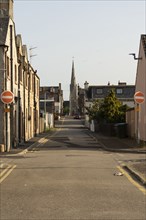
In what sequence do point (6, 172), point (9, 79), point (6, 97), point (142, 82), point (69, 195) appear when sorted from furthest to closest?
1. point (142, 82)
2. point (9, 79)
3. point (6, 97)
4. point (6, 172)
5. point (69, 195)

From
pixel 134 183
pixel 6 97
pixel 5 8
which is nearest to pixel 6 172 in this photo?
pixel 134 183

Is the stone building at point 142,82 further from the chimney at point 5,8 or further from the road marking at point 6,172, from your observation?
the road marking at point 6,172

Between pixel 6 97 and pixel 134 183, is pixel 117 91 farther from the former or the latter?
pixel 134 183

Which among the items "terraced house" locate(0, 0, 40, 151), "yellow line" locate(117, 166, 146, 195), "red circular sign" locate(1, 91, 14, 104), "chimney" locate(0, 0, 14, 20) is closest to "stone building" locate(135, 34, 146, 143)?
"terraced house" locate(0, 0, 40, 151)

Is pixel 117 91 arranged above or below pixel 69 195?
above

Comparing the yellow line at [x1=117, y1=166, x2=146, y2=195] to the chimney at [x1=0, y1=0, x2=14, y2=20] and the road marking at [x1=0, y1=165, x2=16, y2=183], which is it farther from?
the chimney at [x1=0, y1=0, x2=14, y2=20]

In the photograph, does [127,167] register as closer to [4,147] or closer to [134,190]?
[134,190]

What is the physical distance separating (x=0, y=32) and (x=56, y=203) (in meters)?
20.6

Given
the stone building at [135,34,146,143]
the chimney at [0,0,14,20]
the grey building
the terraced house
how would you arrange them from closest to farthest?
1. the terraced house
2. the chimney at [0,0,14,20]
3. the stone building at [135,34,146,143]
4. the grey building

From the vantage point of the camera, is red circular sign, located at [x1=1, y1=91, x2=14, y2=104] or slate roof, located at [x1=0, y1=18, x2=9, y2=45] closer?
red circular sign, located at [x1=1, y1=91, x2=14, y2=104]

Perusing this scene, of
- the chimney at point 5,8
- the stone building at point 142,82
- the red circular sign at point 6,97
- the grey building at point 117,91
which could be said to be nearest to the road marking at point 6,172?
the red circular sign at point 6,97

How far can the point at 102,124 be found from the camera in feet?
202

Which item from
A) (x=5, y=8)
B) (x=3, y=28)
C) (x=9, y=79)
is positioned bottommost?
(x=9, y=79)

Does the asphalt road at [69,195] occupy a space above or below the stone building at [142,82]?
below
